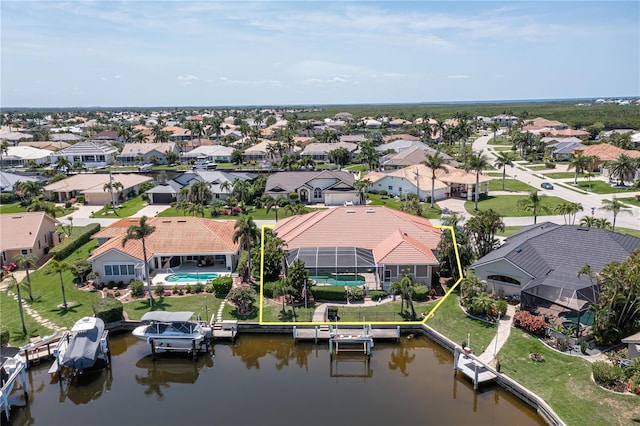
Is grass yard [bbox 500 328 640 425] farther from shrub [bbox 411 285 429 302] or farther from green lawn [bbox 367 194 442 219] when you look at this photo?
green lawn [bbox 367 194 442 219]

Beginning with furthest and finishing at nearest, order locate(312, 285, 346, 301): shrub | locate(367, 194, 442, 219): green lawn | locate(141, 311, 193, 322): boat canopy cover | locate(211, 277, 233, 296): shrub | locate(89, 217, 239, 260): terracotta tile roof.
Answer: locate(367, 194, 442, 219): green lawn
locate(89, 217, 239, 260): terracotta tile roof
locate(211, 277, 233, 296): shrub
locate(312, 285, 346, 301): shrub
locate(141, 311, 193, 322): boat canopy cover

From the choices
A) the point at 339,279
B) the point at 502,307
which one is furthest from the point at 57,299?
the point at 502,307

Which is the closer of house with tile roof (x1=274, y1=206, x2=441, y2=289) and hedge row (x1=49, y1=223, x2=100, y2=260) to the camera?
house with tile roof (x1=274, y1=206, x2=441, y2=289)

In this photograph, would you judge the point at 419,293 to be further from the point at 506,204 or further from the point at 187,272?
the point at 506,204

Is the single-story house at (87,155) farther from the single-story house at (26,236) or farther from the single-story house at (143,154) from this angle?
the single-story house at (26,236)

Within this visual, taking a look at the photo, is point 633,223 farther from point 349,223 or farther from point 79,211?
point 79,211

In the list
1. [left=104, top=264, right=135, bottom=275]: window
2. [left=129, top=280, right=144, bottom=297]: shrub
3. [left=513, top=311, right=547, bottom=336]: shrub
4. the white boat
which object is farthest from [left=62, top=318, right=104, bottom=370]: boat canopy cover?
[left=513, top=311, right=547, bottom=336]: shrub
